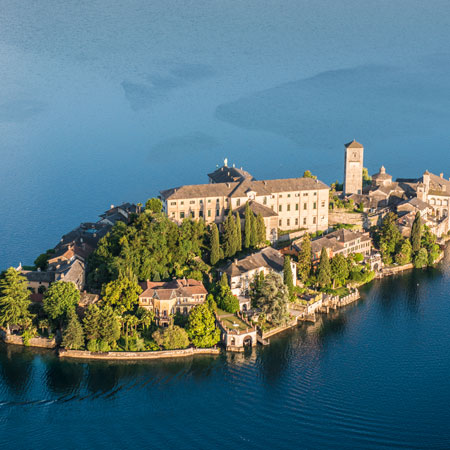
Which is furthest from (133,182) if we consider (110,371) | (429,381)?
(429,381)

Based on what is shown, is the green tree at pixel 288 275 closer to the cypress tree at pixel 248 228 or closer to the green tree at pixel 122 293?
the cypress tree at pixel 248 228

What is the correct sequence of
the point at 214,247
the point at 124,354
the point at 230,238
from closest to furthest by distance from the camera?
the point at 124,354 < the point at 214,247 < the point at 230,238

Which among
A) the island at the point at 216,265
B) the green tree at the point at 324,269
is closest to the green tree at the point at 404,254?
the island at the point at 216,265

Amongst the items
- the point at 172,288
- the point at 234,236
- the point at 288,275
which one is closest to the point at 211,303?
the point at 172,288

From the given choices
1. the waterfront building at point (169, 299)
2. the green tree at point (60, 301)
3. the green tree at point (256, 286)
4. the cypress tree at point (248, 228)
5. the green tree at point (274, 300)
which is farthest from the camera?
the cypress tree at point (248, 228)

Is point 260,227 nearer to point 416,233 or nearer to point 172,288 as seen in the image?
point 172,288

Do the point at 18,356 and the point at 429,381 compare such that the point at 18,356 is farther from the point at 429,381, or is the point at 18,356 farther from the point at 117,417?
the point at 429,381

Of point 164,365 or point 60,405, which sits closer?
point 60,405
